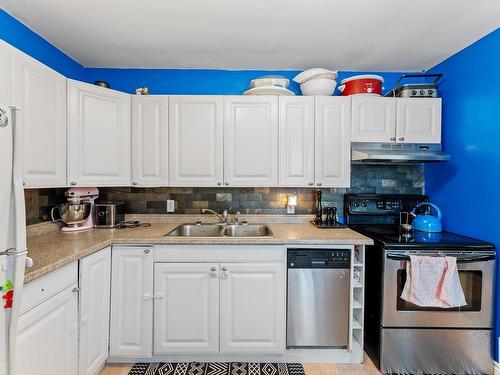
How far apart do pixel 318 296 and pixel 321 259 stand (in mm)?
275

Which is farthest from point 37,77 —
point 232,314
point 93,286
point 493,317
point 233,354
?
point 493,317

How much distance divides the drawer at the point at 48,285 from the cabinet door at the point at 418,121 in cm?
266

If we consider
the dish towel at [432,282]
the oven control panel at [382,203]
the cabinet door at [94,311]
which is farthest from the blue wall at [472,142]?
the cabinet door at [94,311]

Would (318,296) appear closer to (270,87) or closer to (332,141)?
(332,141)

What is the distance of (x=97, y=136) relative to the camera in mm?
2125

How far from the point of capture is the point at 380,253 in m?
1.93

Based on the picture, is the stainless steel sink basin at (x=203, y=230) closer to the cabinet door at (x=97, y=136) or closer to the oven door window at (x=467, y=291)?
the cabinet door at (x=97, y=136)

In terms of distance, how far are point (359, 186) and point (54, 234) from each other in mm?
2711

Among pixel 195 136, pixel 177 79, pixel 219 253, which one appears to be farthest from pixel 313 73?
pixel 219 253

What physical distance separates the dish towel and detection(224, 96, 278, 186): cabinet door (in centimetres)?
124

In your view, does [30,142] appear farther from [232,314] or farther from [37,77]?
[232,314]

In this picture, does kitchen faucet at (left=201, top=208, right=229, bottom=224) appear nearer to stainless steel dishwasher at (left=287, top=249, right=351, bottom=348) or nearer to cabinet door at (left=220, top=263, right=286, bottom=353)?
cabinet door at (left=220, top=263, right=286, bottom=353)

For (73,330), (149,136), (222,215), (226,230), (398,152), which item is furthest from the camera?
(222,215)

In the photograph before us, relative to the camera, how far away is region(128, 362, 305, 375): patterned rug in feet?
6.25
